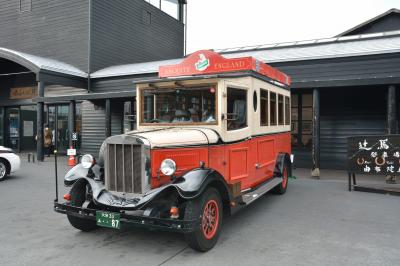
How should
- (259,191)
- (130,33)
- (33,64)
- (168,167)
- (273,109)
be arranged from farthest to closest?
(130,33), (33,64), (273,109), (259,191), (168,167)

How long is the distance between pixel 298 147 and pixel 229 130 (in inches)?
305

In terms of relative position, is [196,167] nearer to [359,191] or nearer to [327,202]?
[327,202]

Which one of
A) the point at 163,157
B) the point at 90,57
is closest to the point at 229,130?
the point at 163,157

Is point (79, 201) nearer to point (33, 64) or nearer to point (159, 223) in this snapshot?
point (159, 223)

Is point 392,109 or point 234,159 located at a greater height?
point 392,109

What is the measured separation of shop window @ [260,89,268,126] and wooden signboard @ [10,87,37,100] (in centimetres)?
1508

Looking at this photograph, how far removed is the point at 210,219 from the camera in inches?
173

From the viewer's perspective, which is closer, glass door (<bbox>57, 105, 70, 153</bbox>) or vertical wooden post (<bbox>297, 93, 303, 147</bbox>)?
vertical wooden post (<bbox>297, 93, 303, 147</bbox>)

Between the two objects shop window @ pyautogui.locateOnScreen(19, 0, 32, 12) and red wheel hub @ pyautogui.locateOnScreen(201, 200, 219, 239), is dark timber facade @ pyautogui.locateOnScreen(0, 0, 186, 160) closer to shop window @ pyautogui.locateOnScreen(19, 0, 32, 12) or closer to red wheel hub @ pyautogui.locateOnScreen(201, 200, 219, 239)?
shop window @ pyautogui.locateOnScreen(19, 0, 32, 12)

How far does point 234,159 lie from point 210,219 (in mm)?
1237

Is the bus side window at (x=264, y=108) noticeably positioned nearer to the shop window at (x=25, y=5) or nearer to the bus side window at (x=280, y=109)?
the bus side window at (x=280, y=109)

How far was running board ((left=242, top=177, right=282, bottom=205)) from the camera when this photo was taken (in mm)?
5396

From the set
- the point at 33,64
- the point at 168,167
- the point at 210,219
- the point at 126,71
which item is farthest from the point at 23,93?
the point at 210,219

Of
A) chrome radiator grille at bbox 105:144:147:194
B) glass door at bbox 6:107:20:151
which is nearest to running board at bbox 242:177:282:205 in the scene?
chrome radiator grille at bbox 105:144:147:194
